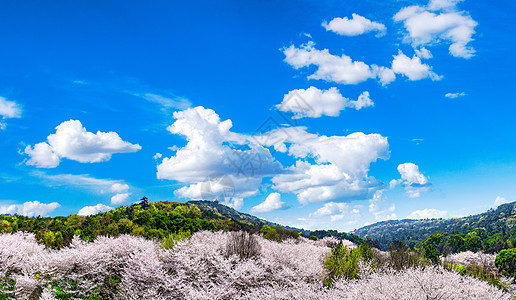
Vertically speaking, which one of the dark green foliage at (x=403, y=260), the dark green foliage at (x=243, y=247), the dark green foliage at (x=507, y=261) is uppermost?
the dark green foliage at (x=243, y=247)

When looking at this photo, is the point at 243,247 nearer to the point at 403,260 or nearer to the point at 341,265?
the point at 341,265

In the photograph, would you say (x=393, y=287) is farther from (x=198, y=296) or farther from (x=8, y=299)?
(x=8, y=299)

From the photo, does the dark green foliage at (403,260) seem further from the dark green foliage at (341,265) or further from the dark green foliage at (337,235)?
the dark green foliage at (337,235)

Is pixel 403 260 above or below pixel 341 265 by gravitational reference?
below

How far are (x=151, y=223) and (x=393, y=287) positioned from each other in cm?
5002

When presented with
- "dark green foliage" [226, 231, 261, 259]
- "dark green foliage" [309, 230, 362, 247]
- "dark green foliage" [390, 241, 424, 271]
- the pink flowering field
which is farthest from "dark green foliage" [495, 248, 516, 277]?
"dark green foliage" [309, 230, 362, 247]

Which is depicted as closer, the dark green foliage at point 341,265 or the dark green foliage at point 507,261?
the dark green foliage at point 341,265

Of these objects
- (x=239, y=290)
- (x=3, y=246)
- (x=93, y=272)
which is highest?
(x=3, y=246)

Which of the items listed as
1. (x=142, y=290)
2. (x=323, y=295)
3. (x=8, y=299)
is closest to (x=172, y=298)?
(x=142, y=290)

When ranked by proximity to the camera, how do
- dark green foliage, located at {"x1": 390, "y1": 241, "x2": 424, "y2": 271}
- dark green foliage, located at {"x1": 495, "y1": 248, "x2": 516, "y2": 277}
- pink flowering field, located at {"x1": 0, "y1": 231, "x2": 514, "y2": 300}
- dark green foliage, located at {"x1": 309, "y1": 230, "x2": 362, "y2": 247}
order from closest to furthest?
pink flowering field, located at {"x1": 0, "y1": 231, "x2": 514, "y2": 300} → dark green foliage, located at {"x1": 390, "y1": 241, "x2": 424, "y2": 271} → dark green foliage, located at {"x1": 495, "y1": 248, "x2": 516, "y2": 277} → dark green foliage, located at {"x1": 309, "y1": 230, "x2": 362, "y2": 247}

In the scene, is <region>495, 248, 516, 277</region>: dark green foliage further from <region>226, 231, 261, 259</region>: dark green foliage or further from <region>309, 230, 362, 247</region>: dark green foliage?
<region>309, 230, 362, 247</region>: dark green foliage

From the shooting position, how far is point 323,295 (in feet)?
44.1

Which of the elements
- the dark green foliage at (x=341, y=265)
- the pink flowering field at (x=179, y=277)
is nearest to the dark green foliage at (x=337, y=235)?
the dark green foliage at (x=341, y=265)

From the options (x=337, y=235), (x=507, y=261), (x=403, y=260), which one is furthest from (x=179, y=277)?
(x=337, y=235)
